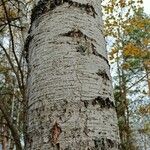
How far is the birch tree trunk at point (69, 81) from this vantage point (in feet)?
2.51

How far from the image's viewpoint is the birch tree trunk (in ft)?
2.51

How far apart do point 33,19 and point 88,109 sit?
0.33 metres

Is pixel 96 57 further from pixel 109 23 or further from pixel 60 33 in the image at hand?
pixel 109 23

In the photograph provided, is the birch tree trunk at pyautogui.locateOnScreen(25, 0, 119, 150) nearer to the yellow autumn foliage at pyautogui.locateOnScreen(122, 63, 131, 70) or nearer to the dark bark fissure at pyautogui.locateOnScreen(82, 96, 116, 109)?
the dark bark fissure at pyautogui.locateOnScreen(82, 96, 116, 109)

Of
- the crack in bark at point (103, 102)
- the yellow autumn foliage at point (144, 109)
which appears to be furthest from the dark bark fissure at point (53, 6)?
the yellow autumn foliage at point (144, 109)

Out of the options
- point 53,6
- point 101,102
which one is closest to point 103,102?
point 101,102

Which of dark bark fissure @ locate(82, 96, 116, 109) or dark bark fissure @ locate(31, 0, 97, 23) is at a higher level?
dark bark fissure @ locate(31, 0, 97, 23)

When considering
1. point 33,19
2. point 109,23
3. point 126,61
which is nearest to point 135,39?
point 126,61

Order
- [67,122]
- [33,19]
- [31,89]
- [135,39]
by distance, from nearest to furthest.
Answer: [67,122], [31,89], [33,19], [135,39]

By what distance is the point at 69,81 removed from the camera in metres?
0.81

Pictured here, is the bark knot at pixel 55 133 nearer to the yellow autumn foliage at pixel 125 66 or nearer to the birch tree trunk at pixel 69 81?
the birch tree trunk at pixel 69 81

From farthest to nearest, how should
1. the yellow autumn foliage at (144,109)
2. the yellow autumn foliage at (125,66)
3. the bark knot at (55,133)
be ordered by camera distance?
the yellow autumn foliage at (125,66), the yellow autumn foliage at (144,109), the bark knot at (55,133)

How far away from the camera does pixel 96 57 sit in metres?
0.88

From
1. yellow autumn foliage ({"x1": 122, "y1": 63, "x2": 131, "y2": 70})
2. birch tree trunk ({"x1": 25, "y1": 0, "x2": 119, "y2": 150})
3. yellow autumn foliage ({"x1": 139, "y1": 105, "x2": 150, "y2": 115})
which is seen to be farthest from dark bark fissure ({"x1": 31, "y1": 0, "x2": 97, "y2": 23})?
yellow autumn foliage ({"x1": 122, "y1": 63, "x2": 131, "y2": 70})
